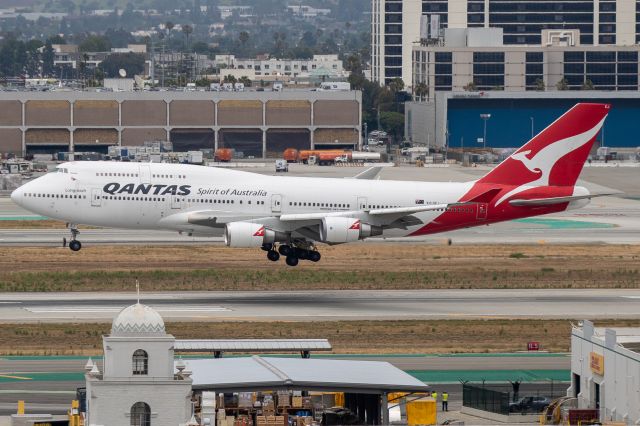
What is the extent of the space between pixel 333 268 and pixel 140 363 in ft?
155

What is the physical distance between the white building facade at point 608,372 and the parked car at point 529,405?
3.53 feet

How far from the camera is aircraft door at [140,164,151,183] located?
7688 centimetres

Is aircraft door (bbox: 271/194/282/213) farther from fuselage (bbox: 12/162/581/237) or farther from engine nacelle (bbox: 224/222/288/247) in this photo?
engine nacelle (bbox: 224/222/288/247)

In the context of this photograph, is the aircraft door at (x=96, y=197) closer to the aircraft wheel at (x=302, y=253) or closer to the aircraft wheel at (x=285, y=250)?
the aircraft wheel at (x=285, y=250)

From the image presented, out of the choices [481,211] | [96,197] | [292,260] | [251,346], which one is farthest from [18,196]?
[251,346]

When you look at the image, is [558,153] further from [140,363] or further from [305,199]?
[140,363]

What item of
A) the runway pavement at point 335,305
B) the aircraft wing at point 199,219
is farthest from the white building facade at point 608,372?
the aircraft wing at point 199,219

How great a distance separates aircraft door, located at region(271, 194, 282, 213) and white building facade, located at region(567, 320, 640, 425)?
97.7ft

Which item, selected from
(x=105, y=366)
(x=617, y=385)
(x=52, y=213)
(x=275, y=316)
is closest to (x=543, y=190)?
(x=275, y=316)

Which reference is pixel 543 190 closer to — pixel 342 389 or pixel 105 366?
pixel 342 389

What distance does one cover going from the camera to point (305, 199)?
78.9m

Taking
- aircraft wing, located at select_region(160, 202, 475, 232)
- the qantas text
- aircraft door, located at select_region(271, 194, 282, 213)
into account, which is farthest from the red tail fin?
the qantas text

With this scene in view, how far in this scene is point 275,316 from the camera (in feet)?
224

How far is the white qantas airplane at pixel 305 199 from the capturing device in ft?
251
